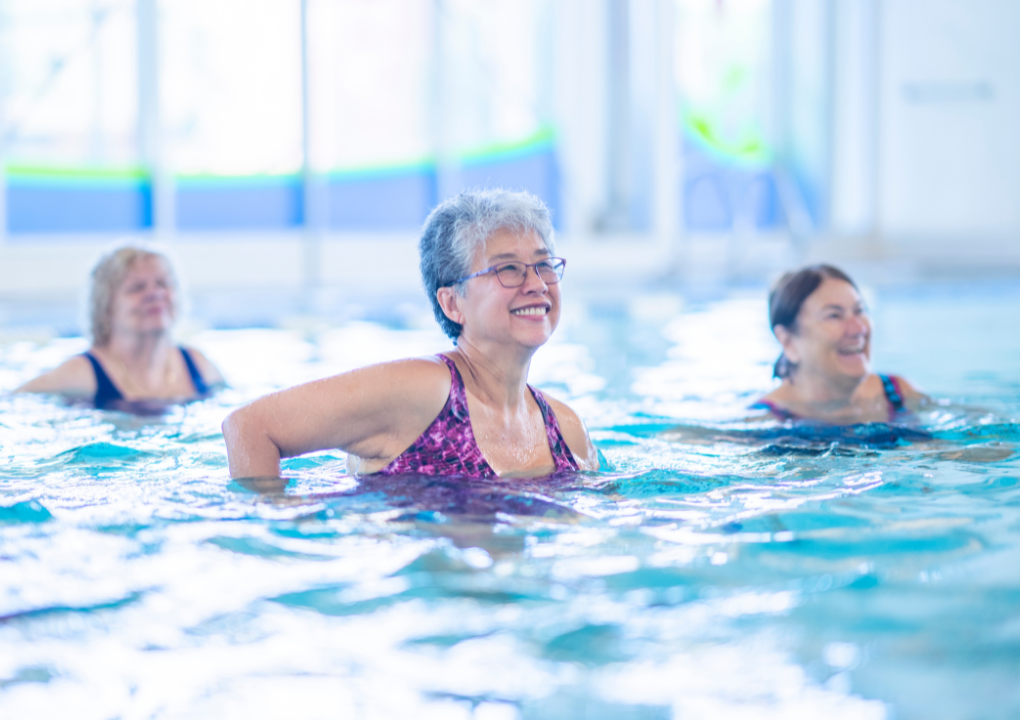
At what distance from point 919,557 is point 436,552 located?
37.2 inches

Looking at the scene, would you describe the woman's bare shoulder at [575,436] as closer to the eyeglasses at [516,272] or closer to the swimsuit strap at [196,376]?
the eyeglasses at [516,272]

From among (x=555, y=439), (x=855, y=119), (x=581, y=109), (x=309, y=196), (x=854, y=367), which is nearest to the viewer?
(x=555, y=439)

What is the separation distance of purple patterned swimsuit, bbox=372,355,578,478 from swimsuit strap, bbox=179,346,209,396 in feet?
7.32

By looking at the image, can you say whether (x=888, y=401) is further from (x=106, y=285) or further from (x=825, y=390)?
(x=106, y=285)

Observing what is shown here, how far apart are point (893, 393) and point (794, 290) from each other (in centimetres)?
53

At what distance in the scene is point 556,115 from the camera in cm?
1291

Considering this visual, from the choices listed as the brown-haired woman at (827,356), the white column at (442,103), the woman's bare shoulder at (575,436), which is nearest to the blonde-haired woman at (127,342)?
the woman's bare shoulder at (575,436)

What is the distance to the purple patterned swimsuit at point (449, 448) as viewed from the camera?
2.71 meters

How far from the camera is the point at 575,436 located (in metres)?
3.08

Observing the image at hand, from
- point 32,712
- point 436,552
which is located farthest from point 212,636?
point 436,552

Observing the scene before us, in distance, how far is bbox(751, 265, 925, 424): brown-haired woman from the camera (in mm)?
3930

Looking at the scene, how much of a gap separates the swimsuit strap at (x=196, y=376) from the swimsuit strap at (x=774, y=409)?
2.17 metres

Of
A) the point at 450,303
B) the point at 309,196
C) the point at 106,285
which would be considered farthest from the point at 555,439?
the point at 309,196

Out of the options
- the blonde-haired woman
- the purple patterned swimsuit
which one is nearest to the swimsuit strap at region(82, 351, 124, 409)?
the blonde-haired woman
